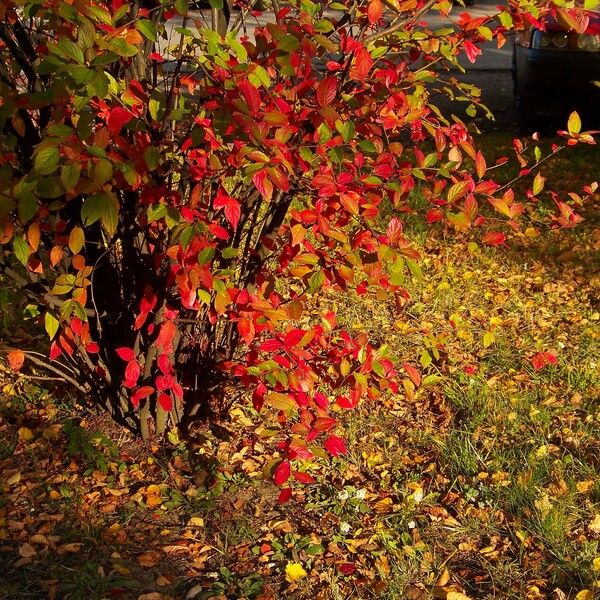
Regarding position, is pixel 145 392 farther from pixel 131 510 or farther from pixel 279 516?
pixel 279 516

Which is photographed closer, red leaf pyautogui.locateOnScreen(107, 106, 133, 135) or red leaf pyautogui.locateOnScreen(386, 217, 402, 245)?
red leaf pyautogui.locateOnScreen(107, 106, 133, 135)

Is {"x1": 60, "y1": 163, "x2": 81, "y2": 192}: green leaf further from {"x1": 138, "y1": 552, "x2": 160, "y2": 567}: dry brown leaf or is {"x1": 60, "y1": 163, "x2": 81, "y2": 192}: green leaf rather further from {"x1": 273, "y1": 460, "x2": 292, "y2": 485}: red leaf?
{"x1": 138, "y1": 552, "x2": 160, "y2": 567}: dry brown leaf

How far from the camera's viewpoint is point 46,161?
156 centimetres

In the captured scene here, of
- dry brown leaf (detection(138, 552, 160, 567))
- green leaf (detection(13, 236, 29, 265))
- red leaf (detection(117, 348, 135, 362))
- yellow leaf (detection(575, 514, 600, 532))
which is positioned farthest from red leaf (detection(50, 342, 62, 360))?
yellow leaf (detection(575, 514, 600, 532))

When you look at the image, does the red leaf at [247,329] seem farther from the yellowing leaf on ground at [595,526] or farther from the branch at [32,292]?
the yellowing leaf on ground at [595,526]

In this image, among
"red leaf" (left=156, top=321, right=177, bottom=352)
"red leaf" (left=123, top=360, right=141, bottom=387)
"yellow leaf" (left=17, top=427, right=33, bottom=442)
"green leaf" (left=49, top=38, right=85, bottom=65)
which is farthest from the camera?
"yellow leaf" (left=17, top=427, right=33, bottom=442)

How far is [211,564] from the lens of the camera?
2381 mm

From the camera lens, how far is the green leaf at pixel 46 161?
5.11ft

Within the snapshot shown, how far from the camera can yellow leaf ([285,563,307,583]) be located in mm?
2297

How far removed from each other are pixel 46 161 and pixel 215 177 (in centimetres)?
60

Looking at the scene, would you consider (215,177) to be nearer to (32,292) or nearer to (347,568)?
(32,292)

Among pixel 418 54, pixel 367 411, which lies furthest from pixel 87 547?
pixel 418 54

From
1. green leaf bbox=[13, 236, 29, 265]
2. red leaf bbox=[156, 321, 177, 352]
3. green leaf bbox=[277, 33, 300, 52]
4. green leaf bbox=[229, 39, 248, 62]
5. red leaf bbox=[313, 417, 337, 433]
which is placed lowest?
red leaf bbox=[313, 417, 337, 433]

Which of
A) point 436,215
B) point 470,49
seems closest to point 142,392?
point 436,215
